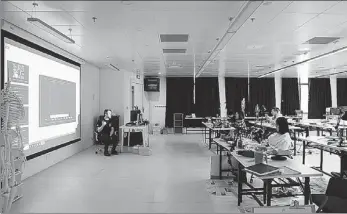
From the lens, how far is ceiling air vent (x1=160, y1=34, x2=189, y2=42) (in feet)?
17.6

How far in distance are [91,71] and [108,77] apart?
1.17m

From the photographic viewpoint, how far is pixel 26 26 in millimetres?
4629

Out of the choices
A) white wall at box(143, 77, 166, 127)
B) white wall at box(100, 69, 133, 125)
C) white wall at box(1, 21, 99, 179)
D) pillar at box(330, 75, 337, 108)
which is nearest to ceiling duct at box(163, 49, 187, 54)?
white wall at box(1, 21, 99, 179)

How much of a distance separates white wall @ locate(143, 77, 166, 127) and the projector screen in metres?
6.84

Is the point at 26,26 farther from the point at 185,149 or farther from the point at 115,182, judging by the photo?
the point at 185,149

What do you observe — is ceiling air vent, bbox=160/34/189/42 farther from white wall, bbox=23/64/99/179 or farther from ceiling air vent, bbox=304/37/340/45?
white wall, bbox=23/64/99/179

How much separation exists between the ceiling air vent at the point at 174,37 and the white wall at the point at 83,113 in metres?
2.43

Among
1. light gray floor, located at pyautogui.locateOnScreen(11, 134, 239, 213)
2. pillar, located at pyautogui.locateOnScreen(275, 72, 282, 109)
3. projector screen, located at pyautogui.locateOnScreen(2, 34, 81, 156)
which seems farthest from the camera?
pillar, located at pyautogui.locateOnScreen(275, 72, 282, 109)

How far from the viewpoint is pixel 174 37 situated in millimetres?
5488

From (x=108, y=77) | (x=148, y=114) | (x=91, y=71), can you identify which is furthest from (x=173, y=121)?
(x=91, y=71)

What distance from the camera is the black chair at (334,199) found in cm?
238

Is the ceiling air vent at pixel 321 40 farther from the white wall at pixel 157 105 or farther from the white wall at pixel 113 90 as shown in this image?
the white wall at pixel 157 105

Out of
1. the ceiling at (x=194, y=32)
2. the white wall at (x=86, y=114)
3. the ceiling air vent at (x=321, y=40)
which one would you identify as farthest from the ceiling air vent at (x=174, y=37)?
the white wall at (x=86, y=114)

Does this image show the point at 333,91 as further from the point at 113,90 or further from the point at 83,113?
the point at 83,113
